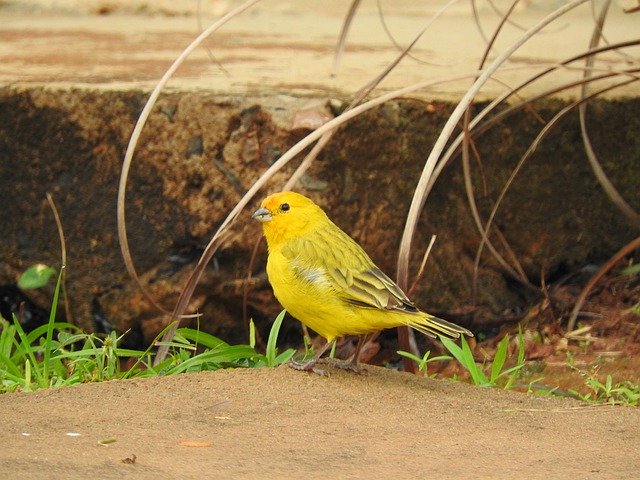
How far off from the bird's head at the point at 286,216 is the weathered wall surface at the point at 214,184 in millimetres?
663

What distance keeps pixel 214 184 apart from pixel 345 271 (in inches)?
42.5

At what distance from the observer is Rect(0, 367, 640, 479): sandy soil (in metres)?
2.81

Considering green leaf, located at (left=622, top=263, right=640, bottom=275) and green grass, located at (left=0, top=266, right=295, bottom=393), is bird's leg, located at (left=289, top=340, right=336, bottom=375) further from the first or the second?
green leaf, located at (left=622, top=263, right=640, bottom=275)

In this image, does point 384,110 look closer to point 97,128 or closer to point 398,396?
point 97,128

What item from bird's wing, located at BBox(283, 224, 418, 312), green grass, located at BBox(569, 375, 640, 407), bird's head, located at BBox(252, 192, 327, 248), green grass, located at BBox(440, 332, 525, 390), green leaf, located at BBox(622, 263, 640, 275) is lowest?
green grass, located at BBox(569, 375, 640, 407)

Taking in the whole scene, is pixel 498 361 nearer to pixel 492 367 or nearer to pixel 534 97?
pixel 492 367

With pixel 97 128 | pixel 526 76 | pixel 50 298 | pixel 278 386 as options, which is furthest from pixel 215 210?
pixel 526 76

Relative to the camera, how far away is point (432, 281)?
195 inches

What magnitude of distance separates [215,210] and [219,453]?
1.87 meters

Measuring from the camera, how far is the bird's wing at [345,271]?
3.63 m

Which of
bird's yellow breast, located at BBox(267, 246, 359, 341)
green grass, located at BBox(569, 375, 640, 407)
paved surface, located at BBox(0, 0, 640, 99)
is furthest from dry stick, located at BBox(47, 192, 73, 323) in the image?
green grass, located at BBox(569, 375, 640, 407)

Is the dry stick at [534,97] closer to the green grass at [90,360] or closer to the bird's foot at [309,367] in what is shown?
the bird's foot at [309,367]

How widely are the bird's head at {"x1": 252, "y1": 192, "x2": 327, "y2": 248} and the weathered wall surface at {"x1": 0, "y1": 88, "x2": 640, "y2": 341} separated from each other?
663 millimetres

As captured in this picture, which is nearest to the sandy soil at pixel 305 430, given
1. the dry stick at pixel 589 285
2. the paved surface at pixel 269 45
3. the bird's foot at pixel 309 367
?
the bird's foot at pixel 309 367
